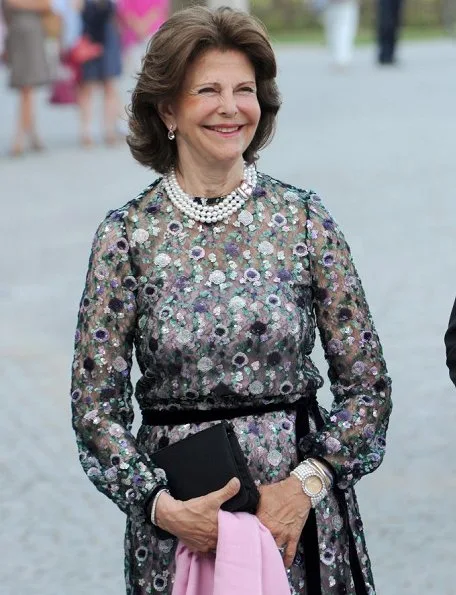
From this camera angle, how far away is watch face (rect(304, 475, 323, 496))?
3248 mm

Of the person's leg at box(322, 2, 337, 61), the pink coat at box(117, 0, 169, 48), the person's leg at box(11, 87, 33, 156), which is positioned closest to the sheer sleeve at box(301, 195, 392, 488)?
the person's leg at box(11, 87, 33, 156)

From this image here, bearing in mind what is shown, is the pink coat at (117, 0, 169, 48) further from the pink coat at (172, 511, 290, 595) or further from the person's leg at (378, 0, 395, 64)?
the pink coat at (172, 511, 290, 595)

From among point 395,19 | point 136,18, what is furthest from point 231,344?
point 395,19

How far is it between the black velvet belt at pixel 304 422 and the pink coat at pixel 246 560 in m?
0.14

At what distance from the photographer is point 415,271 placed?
9625mm

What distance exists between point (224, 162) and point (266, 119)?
0.22 m

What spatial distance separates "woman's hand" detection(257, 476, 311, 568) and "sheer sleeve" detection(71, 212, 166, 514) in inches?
8.8

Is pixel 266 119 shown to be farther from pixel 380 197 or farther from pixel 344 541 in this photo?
pixel 380 197

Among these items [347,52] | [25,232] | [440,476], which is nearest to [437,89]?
[347,52]

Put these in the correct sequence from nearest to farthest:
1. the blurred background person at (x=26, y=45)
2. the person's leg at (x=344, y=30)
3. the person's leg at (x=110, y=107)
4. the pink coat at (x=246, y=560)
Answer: the pink coat at (x=246, y=560)
the blurred background person at (x=26, y=45)
the person's leg at (x=110, y=107)
the person's leg at (x=344, y=30)

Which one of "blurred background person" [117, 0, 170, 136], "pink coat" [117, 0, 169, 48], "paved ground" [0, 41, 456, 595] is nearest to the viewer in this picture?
"paved ground" [0, 41, 456, 595]

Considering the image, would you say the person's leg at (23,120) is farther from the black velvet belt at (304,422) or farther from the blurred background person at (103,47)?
the black velvet belt at (304,422)

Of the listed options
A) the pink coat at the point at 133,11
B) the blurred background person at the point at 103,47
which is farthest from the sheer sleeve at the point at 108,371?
the pink coat at the point at 133,11

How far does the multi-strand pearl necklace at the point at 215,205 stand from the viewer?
A: 10.9 feet
